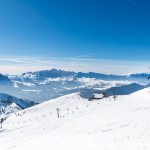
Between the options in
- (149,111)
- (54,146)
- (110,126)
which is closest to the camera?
(54,146)

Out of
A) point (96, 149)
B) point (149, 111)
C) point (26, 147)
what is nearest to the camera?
point (96, 149)

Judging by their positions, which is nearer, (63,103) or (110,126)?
(110,126)

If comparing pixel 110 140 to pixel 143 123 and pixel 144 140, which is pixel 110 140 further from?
pixel 143 123

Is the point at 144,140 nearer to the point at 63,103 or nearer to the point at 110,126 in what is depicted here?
the point at 110,126

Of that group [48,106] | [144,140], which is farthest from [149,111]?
[48,106]

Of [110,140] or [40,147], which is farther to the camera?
[40,147]

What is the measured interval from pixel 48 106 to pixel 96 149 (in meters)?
96.8

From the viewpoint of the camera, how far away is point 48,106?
12138 cm

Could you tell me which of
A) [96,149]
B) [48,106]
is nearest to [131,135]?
[96,149]

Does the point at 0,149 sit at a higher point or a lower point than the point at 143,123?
lower

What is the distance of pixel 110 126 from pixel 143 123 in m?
4.87

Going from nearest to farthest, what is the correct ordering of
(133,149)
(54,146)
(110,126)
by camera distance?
(133,149) < (54,146) < (110,126)

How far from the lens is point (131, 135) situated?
29.2 metres

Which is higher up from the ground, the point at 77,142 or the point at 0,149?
the point at 77,142
